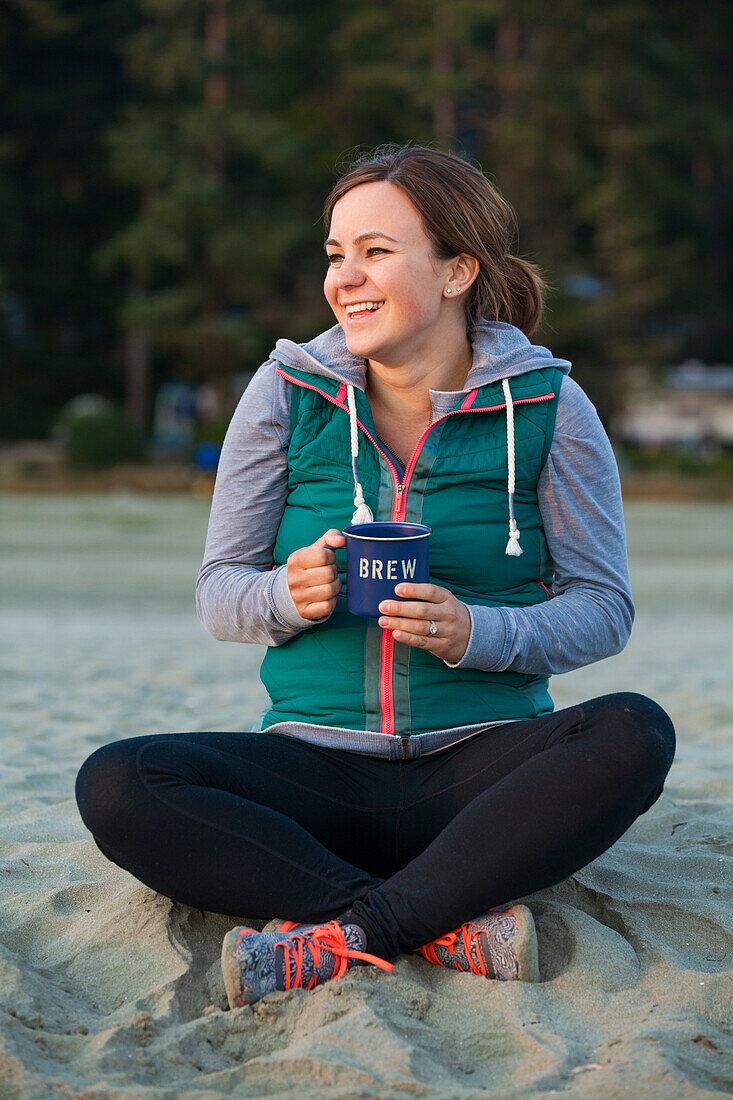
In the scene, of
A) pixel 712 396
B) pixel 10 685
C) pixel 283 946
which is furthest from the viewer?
pixel 712 396

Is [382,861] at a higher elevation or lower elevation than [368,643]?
lower

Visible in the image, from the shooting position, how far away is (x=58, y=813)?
11.7 feet

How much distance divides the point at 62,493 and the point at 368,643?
732 inches

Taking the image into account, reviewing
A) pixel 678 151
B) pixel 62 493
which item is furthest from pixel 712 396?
pixel 62 493

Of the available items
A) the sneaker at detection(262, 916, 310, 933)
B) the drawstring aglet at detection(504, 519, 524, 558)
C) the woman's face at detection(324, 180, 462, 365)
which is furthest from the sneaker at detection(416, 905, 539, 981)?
the woman's face at detection(324, 180, 462, 365)

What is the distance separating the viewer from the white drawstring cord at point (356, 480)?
2.76 meters

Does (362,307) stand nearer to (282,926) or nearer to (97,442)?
(282,926)

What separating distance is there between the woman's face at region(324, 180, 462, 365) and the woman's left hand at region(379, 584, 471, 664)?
0.64 m

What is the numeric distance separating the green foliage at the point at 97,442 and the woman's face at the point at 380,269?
19948 mm

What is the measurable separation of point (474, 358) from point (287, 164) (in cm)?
2349

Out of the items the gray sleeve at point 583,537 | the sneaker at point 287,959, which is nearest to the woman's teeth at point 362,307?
the gray sleeve at point 583,537

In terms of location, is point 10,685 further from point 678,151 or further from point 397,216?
point 678,151

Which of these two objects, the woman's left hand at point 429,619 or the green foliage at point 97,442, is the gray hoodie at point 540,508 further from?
the green foliage at point 97,442

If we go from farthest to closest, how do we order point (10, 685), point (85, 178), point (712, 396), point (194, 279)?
point (712, 396) < point (85, 178) < point (194, 279) < point (10, 685)
